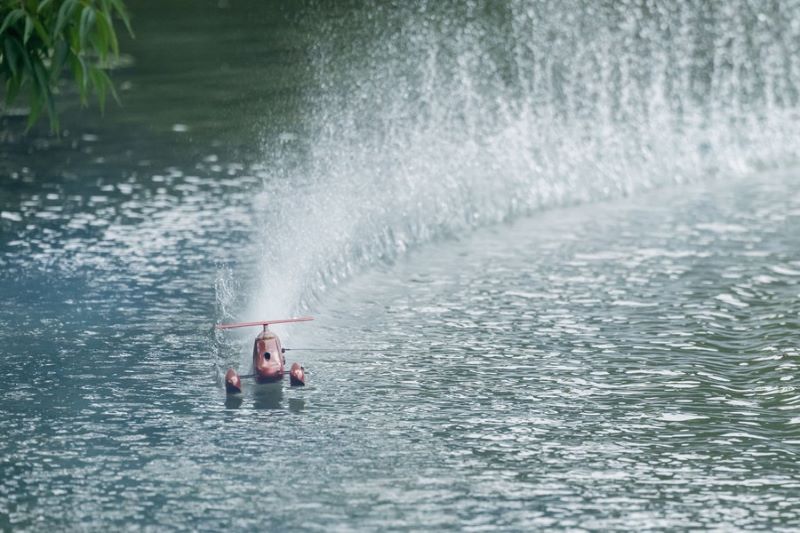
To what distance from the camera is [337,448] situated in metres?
7.67

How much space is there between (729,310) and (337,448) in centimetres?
393

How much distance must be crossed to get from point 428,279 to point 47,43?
13.9 ft

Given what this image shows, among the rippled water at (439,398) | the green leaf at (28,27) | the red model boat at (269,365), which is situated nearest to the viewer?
the rippled water at (439,398)

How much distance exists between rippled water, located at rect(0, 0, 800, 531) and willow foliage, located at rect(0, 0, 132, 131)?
178 centimetres

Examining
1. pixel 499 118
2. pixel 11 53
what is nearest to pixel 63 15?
pixel 11 53

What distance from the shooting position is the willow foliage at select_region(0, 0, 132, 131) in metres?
8.07

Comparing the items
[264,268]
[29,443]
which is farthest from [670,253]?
[29,443]

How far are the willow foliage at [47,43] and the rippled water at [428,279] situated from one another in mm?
1779

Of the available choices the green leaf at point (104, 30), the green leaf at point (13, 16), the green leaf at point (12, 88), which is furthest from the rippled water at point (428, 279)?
the green leaf at point (13, 16)

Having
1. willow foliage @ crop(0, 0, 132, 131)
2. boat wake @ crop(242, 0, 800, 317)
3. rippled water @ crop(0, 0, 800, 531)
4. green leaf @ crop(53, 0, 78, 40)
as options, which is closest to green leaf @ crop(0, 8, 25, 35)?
willow foliage @ crop(0, 0, 132, 131)

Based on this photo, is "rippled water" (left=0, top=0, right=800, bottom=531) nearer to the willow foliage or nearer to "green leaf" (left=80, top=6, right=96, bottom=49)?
the willow foliage

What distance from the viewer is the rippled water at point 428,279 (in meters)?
7.26

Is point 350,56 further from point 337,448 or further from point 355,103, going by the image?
point 337,448

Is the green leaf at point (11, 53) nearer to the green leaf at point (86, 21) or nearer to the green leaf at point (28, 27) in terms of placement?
the green leaf at point (28, 27)
